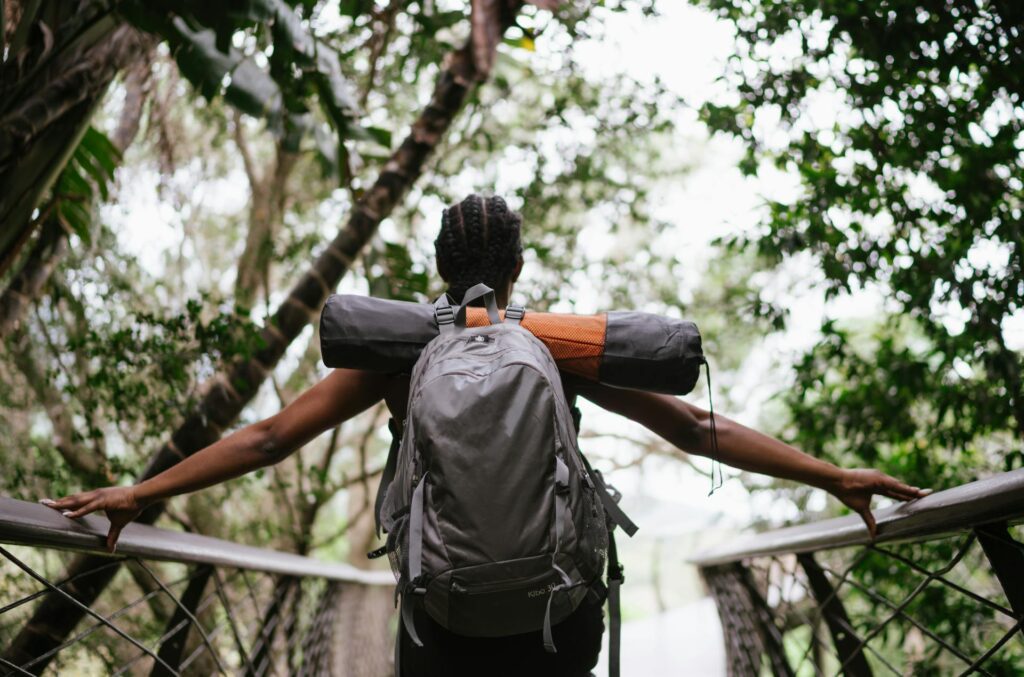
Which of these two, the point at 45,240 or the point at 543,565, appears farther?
the point at 45,240

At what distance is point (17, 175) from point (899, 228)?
275 centimetres

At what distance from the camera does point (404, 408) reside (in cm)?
147

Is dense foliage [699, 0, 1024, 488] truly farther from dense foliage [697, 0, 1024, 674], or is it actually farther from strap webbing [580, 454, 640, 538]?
strap webbing [580, 454, 640, 538]

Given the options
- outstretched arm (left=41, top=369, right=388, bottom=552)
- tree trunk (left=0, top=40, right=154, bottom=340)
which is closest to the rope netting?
outstretched arm (left=41, top=369, right=388, bottom=552)

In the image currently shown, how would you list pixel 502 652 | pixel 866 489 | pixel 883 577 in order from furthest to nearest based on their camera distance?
pixel 883 577, pixel 866 489, pixel 502 652

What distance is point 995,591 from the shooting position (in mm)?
3629

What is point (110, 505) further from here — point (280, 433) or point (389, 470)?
point (389, 470)

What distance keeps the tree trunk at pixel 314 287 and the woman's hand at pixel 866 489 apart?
172 cm

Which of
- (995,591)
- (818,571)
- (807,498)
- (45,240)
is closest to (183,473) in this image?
(818,571)

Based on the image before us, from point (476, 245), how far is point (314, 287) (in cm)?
131

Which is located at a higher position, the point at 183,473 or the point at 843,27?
the point at 843,27

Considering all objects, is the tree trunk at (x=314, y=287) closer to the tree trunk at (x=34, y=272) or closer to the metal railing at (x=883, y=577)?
the tree trunk at (x=34, y=272)

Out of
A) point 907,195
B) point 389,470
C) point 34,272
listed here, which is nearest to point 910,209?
point 907,195

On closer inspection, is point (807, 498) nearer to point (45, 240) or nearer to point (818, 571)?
point (818, 571)
